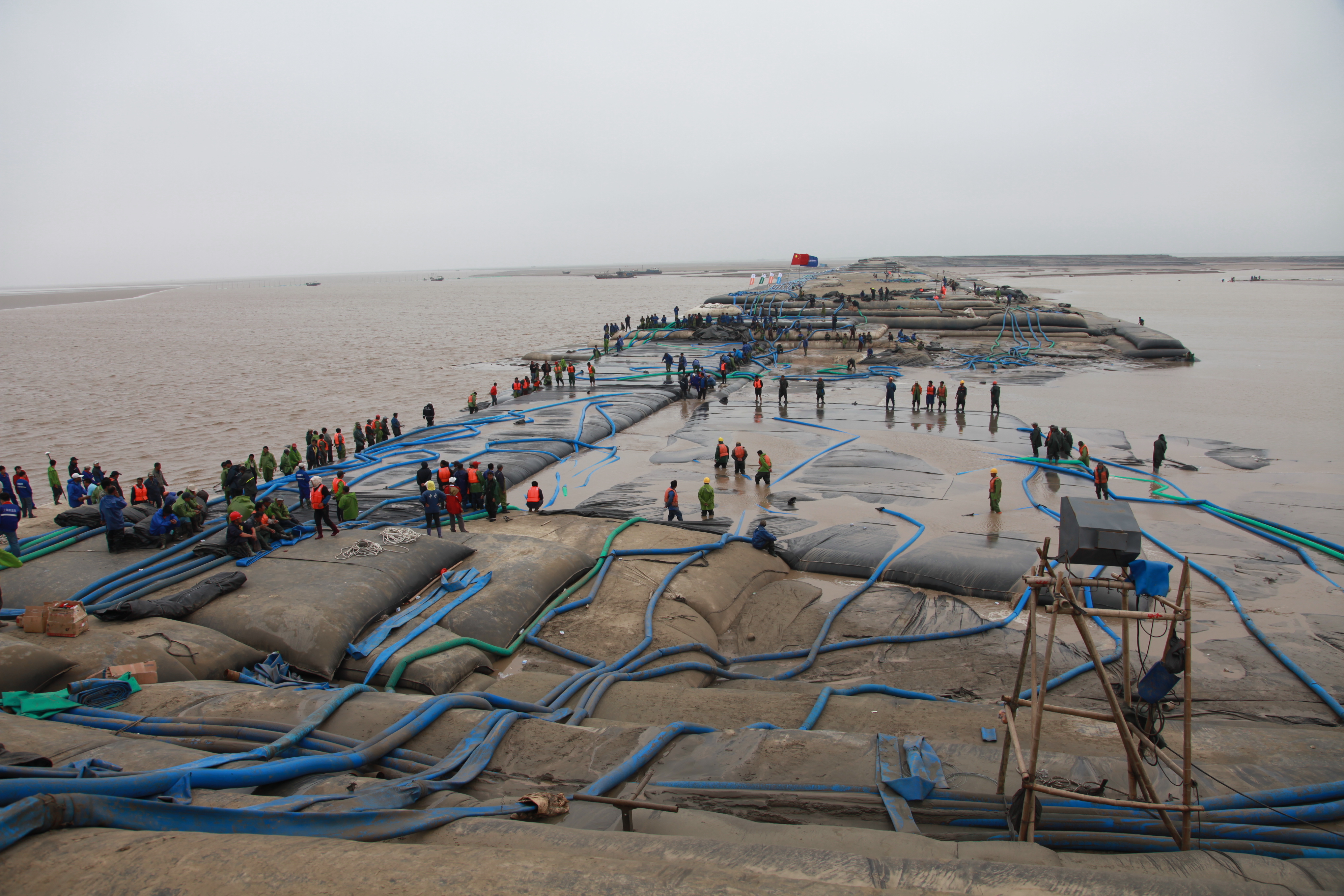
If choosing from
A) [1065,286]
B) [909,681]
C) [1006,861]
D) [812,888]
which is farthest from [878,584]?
[1065,286]

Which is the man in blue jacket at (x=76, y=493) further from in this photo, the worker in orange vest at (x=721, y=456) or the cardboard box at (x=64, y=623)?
the worker in orange vest at (x=721, y=456)

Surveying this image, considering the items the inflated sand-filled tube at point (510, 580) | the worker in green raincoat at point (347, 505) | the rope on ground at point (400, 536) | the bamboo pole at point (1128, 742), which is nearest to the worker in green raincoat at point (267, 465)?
the worker in green raincoat at point (347, 505)

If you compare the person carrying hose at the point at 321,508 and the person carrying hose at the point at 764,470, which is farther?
the person carrying hose at the point at 764,470

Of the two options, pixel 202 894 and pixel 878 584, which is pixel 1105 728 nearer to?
pixel 878 584

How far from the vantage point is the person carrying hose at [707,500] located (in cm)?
1373

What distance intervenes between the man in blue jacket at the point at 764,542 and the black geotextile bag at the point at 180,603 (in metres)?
7.48

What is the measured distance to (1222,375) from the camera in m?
32.5

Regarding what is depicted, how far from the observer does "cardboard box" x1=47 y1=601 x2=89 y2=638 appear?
7.78 metres

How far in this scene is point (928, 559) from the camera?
11180 millimetres

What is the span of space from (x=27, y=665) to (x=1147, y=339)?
4547cm

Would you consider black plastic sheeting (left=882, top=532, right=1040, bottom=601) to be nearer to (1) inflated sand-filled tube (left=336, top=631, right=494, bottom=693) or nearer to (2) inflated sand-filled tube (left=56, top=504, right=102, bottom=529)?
(1) inflated sand-filled tube (left=336, top=631, right=494, bottom=693)

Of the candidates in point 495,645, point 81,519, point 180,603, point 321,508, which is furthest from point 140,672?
point 81,519

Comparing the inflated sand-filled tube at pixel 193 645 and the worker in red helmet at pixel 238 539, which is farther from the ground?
the worker in red helmet at pixel 238 539

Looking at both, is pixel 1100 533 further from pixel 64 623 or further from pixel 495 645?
pixel 64 623
